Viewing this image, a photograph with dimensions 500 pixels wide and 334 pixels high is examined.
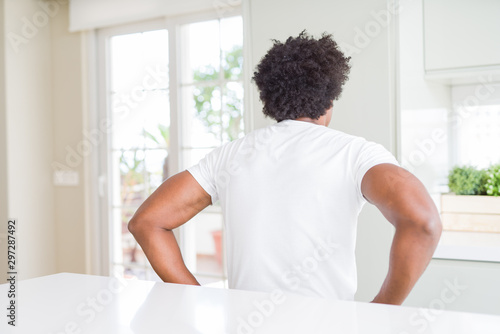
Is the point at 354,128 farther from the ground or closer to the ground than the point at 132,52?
closer to the ground

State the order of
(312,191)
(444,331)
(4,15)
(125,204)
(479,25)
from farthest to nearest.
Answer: (125,204), (4,15), (479,25), (312,191), (444,331)

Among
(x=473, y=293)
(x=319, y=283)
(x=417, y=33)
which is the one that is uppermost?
(x=417, y=33)

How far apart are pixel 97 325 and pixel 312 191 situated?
561 millimetres

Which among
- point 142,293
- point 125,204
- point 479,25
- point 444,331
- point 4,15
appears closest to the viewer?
point 444,331

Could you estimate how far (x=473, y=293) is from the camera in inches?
78.7

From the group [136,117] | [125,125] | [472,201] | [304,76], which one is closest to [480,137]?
[472,201]

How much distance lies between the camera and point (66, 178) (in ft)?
12.3

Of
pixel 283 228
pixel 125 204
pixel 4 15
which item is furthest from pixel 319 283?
pixel 4 15

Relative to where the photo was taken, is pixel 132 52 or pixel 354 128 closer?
pixel 354 128

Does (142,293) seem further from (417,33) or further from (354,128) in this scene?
(417,33)

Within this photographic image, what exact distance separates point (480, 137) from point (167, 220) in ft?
6.00

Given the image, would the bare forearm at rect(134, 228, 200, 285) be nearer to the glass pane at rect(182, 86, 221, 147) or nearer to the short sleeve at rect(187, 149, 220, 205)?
the short sleeve at rect(187, 149, 220, 205)

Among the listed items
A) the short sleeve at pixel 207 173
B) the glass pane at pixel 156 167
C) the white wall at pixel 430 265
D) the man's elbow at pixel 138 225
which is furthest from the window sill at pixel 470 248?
the glass pane at pixel 156 167

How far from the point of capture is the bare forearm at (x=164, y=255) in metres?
1.32
